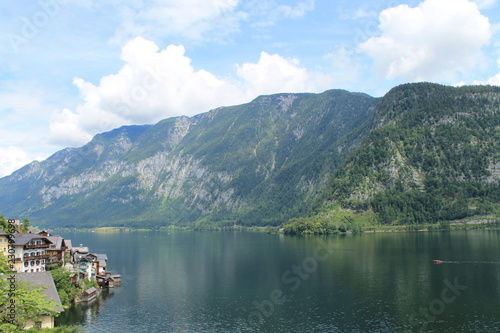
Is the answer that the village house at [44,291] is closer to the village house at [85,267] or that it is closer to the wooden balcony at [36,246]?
the wooden balcony at [36,246]

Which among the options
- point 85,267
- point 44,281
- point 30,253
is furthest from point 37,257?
point 44,281

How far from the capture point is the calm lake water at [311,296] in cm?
6681

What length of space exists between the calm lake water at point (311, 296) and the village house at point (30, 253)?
12.7m

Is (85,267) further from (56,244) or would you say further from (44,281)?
(44,281)

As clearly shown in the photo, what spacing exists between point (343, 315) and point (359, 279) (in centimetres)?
2991

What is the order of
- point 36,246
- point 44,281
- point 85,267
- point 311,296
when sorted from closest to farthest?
point 44,281
point 36,246
point 311,296
point 85,267

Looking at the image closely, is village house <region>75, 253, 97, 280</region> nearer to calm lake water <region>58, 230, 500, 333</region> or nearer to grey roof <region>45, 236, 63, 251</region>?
grey roof <region>45, 236, 63, 251</region>

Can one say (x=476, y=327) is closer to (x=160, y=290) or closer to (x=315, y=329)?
(x=315, y=329)

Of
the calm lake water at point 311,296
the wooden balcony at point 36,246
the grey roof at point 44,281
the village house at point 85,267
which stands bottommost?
the calm lake water at point 311,296

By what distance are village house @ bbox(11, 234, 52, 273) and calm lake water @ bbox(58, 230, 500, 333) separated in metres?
12.7

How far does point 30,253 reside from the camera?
8181cm

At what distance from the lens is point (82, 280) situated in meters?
95.9

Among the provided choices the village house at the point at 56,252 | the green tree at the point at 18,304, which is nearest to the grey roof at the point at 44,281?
the green tree at the point at 18,304

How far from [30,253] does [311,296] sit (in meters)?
59.3
